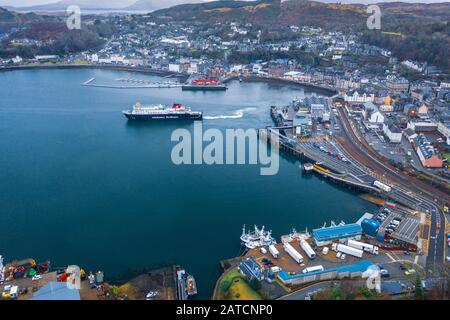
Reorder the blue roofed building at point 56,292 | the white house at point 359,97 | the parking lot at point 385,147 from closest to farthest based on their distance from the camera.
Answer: the blue roofed building at point 56,292
the parking lot at point 385,147
the white house at point 359,97

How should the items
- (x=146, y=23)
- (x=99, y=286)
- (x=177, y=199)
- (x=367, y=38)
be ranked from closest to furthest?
(x=99, y=286) → (x=177, y=199) → (x=367, y=38) → (x=146, y=23)

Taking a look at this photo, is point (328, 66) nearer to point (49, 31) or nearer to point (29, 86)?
point (29, 86)

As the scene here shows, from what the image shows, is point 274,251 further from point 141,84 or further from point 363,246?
point 141,84

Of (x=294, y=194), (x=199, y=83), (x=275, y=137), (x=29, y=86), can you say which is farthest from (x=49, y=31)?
(x=294, y=194)

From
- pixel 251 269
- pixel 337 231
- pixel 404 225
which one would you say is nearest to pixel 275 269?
pixel 251 269

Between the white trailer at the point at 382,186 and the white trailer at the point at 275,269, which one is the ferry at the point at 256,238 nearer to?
the white trailer at the point at 275,269

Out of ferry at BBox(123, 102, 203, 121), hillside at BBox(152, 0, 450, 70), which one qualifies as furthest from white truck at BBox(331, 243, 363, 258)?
hillside at BBox(152, 0, 450, 70)

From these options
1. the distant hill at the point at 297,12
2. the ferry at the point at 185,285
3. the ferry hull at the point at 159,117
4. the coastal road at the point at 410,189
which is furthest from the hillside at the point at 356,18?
the ferry at the point at 185,285
